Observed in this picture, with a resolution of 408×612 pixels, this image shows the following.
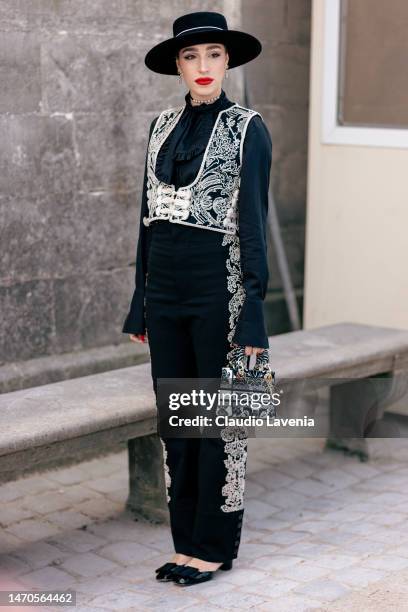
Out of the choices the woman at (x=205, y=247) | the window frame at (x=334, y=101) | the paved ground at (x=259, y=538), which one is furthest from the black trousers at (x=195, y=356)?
the window frame at (x=334, y=101)

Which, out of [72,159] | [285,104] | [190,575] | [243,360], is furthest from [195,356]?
[285,104]

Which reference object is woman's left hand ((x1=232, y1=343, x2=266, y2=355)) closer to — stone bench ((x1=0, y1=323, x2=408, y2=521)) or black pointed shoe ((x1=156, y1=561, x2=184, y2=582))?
stone bench ((x1=0, y1=323, x2=408, y2=521))

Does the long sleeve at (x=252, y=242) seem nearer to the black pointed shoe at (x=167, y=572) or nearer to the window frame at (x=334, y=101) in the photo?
the black pointed shoe at (x=167, y=572)

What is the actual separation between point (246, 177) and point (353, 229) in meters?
2.23

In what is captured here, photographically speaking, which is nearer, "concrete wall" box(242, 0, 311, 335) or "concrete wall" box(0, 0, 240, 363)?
"concrete wall" box(0, 0, 240, 363)

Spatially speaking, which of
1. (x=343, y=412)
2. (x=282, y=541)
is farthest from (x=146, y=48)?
(x=282, y=541)

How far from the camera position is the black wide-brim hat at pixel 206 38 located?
373 centimetres

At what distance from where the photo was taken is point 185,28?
3.77 meters

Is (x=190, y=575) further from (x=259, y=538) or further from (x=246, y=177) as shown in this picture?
(x=246, y=177)

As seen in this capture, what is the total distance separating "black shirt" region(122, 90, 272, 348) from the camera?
12.3 ft

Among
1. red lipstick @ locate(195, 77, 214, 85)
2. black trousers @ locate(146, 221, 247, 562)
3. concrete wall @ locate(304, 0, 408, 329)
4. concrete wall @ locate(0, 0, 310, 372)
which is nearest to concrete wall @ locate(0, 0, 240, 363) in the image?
concrete wall @ locate(0, 0, 310, 372)

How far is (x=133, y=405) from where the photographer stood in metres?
4.30

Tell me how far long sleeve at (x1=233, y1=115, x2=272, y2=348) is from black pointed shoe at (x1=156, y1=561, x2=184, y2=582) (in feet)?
2.95

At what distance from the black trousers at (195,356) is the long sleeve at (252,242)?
8 cm
